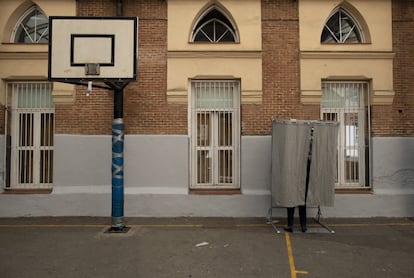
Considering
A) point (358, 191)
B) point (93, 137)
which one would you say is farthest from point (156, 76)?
point (358, 191)

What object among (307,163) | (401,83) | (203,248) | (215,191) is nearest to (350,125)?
(401,83)

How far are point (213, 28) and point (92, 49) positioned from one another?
12.4 ft

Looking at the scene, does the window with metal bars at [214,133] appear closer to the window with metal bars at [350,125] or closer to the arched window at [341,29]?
the window with metal bars at [350,125]

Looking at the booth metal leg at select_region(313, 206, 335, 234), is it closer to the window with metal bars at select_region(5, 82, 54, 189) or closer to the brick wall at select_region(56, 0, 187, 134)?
the brick wall at select_region(56, 0, 187, 134)

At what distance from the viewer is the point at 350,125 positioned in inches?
364

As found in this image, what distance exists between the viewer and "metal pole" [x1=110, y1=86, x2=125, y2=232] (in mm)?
7379

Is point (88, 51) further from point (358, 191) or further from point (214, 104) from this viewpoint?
point (358, 191)

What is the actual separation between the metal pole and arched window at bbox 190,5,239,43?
3209mm

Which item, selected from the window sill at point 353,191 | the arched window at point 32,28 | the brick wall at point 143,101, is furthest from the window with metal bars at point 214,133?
the arched window at point 32,28

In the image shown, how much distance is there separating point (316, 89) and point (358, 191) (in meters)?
2.99

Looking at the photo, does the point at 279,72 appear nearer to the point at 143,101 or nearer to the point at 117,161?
the point at 143,101

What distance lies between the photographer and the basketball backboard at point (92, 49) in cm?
697

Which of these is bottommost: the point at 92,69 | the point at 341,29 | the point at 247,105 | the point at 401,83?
the point at 247,105

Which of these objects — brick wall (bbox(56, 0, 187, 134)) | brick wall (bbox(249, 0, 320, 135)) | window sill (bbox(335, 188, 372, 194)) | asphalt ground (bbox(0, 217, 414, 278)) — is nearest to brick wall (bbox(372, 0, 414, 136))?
window sill (bbox(335, 188, 372, 194))
